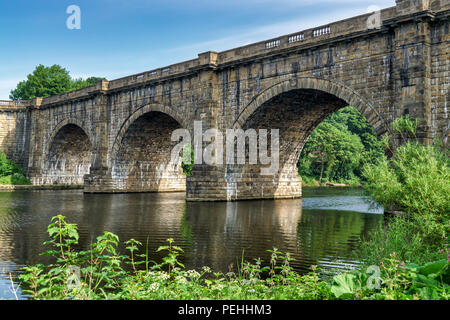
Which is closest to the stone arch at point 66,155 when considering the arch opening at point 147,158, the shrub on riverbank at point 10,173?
the shrub on riverbank at point 10,173

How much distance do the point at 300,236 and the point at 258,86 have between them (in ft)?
37.2

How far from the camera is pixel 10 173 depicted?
139 feet

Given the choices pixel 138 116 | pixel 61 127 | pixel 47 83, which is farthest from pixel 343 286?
pixel 47 83

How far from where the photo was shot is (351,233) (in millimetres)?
13820

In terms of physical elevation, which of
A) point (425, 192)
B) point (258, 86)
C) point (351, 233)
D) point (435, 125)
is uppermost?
point (258, 86)

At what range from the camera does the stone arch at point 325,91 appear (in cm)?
1750

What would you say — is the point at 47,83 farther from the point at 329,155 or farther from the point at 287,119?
the point at 287,119

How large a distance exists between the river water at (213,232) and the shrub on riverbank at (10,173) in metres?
22.2

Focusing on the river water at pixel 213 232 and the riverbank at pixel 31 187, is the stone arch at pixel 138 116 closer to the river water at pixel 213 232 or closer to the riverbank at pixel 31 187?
the river water at pixel 213 232

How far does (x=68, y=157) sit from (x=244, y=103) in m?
26.7

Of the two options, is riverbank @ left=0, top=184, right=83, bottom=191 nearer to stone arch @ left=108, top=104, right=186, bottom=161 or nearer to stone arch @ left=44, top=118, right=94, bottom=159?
stone arch @ left=44, top=118, right=94, bottom=159
